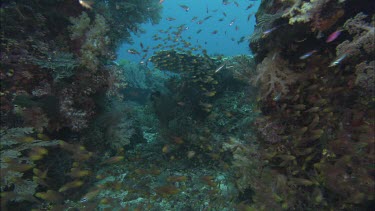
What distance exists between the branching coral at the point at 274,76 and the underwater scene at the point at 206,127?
0.08ft

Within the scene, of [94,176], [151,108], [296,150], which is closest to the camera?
[296,150]

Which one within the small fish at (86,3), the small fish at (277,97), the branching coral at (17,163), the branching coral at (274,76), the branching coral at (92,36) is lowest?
the branching coral at (17,163)

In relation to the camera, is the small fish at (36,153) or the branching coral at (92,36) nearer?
the small fish at (36,153)

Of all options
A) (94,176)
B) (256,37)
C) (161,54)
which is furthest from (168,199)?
(161,54)

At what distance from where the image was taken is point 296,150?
499 centimetres

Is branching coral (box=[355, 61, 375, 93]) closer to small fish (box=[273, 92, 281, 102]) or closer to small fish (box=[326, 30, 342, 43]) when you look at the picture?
small fish (box=[326, 30, 342, 43])

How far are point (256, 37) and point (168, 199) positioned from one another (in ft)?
13.8

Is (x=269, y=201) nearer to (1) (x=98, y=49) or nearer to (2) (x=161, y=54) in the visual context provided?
(1) (x=98, y=49)

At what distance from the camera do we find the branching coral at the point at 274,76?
17.2 feet

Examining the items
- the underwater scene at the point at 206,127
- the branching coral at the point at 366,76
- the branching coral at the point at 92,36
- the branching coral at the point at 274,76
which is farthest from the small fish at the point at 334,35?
the branching coral at the point at 92,36

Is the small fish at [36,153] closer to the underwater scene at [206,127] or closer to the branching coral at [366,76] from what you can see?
the underwater scene at [206,127]

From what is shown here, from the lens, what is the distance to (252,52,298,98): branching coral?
5242 mm

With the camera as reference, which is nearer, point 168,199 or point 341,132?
point 341,132

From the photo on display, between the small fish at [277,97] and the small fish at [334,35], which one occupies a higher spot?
the small fish at [334,35]
